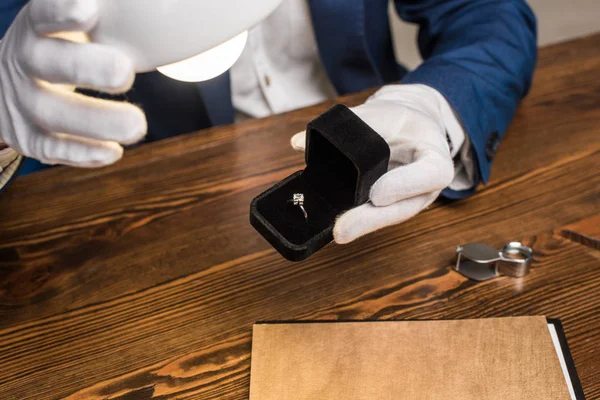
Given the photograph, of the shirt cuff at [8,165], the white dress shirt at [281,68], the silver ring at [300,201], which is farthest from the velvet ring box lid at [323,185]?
the white dress shirt at [281,68]

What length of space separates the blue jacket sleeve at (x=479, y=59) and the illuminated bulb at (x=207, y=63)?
0.39m

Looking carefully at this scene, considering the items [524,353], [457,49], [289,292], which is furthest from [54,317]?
[457,49]

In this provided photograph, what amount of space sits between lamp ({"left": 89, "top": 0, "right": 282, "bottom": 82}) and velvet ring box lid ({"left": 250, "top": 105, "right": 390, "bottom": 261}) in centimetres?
22

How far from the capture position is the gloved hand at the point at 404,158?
2.23ft

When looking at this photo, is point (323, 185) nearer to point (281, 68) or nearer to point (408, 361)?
point (408, 361)

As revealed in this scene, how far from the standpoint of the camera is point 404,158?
769 mm

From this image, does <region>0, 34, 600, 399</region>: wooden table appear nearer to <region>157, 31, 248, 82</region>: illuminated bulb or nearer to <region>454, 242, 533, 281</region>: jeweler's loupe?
<region>454, 242, 533, 281</region>: jeweler's loupe

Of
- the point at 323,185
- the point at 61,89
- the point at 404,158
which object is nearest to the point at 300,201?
the point at 323,185

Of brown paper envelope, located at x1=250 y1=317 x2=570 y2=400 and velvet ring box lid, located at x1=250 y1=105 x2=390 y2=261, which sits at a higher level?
velvet ring box lid, located at x1=250 y1=105 x2=390 y2=261

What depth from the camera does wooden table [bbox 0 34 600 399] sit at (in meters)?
0.69

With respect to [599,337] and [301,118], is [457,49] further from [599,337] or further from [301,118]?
[599,337]

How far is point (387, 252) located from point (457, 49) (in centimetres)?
39

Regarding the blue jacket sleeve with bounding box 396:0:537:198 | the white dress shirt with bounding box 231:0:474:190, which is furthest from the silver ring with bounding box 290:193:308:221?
the white dress shirt with bounding box 231:0:474:190

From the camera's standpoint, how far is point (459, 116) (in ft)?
2.86
